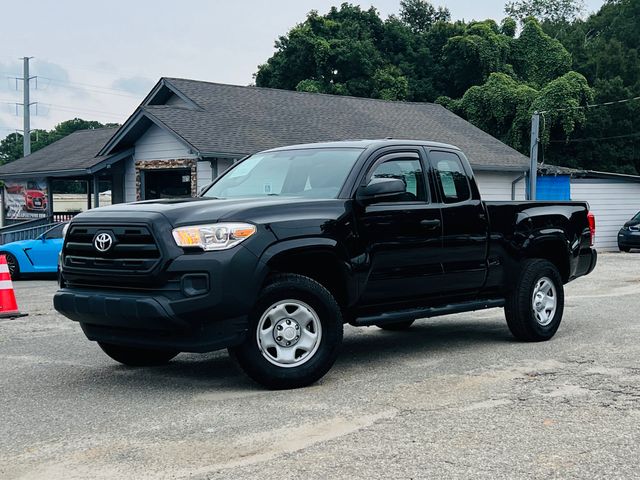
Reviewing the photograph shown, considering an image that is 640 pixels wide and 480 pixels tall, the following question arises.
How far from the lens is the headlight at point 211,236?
20.0ft

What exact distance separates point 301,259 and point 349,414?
4.85 ft

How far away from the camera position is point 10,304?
11.2 metres

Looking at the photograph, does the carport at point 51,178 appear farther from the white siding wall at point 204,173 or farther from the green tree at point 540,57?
the green tree at point 540,57

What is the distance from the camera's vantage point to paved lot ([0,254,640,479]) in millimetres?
4574

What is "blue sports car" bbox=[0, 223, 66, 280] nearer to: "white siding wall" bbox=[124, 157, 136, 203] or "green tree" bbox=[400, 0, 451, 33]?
"white siding wall" bbox=[124, 157, 136, 203]

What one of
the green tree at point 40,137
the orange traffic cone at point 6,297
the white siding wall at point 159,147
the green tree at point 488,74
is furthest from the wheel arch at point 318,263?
the green tree at point 40,137

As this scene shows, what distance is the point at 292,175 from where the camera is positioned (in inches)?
297

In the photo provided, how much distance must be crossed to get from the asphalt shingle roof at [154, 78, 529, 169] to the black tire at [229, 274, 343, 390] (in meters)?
14.4

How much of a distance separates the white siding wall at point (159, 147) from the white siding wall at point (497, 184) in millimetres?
10277

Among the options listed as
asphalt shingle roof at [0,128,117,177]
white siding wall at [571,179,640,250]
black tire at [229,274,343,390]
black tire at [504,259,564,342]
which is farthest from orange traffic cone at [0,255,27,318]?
white siding wall at [571,179,640,250]

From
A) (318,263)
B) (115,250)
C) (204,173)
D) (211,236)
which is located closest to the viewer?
(211,236)

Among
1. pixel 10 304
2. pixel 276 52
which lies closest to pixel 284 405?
pixel 10 304

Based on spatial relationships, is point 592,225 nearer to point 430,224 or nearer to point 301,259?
point 430,224

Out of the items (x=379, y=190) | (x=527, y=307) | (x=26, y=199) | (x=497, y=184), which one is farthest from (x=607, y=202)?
(x=379, y=190)
